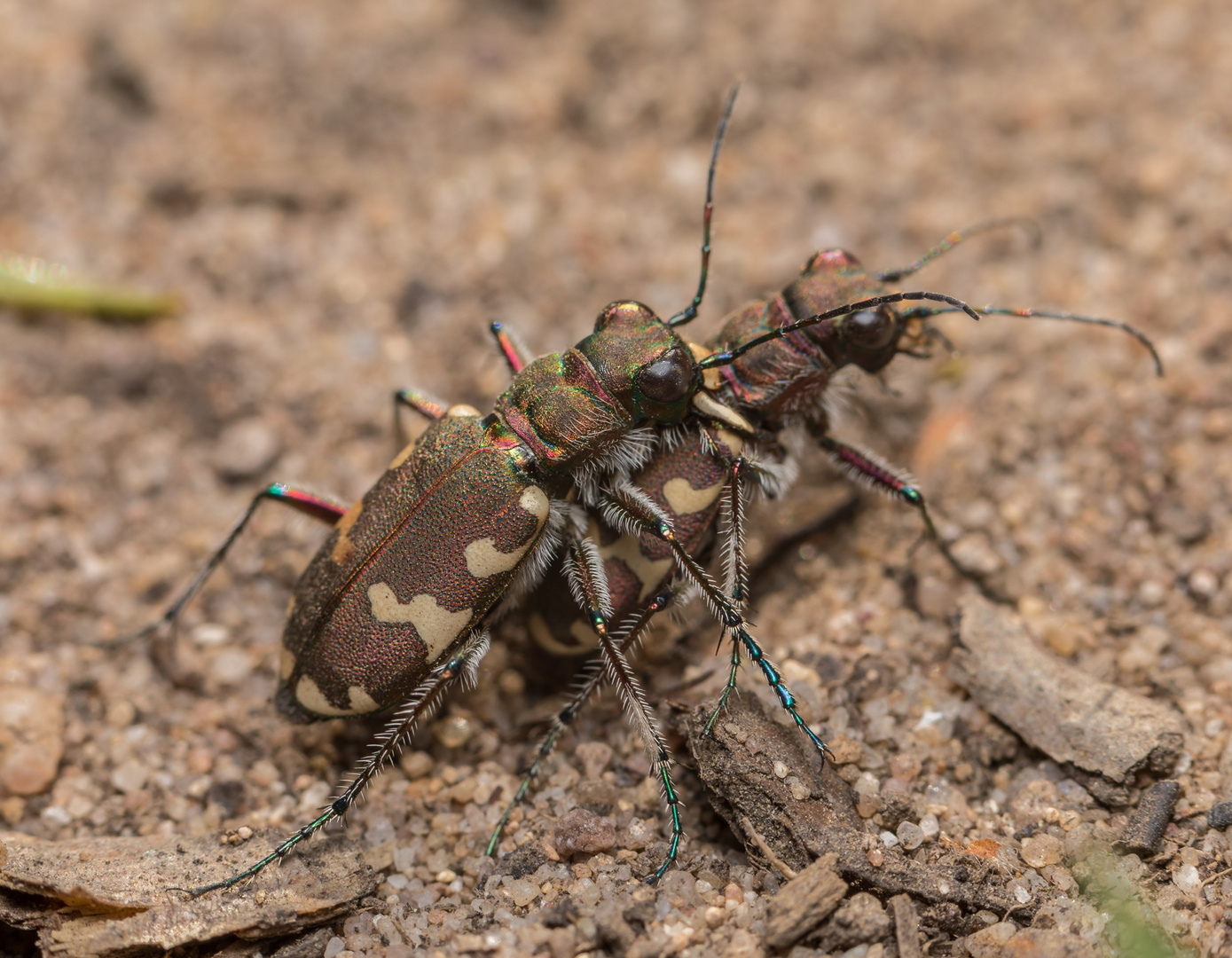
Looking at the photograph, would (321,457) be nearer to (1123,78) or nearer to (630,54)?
(630,54)

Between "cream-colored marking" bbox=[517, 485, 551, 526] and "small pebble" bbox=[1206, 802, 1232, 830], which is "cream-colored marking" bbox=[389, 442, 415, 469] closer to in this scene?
"cream-colored marking" bbox=[517, 485, 551, 526]

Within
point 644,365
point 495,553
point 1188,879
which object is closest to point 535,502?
point 495,553

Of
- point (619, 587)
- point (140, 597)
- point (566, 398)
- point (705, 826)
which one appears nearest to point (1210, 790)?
point (705, 826)

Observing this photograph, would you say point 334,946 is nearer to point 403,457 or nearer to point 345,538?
point 345,538

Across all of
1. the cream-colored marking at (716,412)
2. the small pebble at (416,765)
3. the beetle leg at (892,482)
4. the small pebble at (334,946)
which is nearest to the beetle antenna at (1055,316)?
the beetle leg at (892,482)

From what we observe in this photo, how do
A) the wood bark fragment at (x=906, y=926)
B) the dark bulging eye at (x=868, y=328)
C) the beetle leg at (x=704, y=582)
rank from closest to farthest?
the wood bark fragment at (x=906, y=926) < the beetle leg at (x=704, y=582) < the dark bulging eye at (x=868, y=328)

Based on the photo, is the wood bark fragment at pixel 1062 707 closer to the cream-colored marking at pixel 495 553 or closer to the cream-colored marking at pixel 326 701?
the cream-colored marking at pixel 495 553
